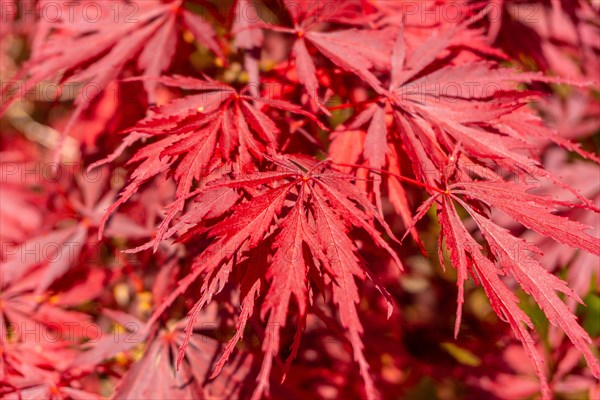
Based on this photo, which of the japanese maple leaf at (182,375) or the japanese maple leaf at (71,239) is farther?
the japanese maple leaf at (71,239)

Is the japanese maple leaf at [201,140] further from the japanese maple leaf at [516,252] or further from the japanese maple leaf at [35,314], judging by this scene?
the japanese maple leaf at [35,314]

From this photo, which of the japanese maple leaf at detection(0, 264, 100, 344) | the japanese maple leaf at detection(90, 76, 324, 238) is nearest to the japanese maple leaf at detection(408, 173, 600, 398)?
the japanese maple leaf at detection(90, 76, 324, 238)

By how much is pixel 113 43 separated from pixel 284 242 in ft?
2.20

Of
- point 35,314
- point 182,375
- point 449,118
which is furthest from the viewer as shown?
point 35,314

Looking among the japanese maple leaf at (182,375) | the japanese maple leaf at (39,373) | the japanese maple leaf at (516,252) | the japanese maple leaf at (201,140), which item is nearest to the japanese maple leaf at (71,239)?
the japanese maple leaf at (39,373)

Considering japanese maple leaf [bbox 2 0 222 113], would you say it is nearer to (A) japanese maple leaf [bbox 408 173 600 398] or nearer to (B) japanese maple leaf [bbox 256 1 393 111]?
(B) japanese maple leaf [bbox 256 1 393 111]

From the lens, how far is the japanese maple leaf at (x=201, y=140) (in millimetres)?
823

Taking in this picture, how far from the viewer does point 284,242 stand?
2.51 feet

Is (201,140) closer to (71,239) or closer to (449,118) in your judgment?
(449,118)

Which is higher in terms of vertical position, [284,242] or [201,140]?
[201,140]

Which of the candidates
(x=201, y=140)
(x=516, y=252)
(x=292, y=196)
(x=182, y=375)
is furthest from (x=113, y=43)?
(x=516, y=252)

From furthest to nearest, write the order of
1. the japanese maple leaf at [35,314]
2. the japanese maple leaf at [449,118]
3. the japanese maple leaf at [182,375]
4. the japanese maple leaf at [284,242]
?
the japanese maple leaf at [35,314], the japanese maple leaf at [182,375], the japanese maple leaf at [449,118], the japanese maple leaf at [284,242]

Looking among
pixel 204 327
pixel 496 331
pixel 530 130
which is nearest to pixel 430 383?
pixel 496 331

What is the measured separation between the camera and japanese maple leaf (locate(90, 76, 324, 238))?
0.82 metres
